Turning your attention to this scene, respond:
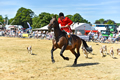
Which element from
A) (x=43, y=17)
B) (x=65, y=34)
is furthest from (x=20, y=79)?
(x=43, y=17)

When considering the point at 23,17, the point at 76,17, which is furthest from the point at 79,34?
the point at 23,17

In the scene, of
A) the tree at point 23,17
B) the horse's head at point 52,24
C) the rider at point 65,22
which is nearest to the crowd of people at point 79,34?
the rider at point 65,22

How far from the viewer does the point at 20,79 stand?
598 centimetres

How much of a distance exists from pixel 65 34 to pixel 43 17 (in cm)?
5721

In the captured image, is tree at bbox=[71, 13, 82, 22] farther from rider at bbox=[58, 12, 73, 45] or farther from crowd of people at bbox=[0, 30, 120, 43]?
rider at bbox=[58, 12, 73, 45]

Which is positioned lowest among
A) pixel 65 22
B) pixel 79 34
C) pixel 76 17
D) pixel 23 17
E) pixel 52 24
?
pixel 79 34

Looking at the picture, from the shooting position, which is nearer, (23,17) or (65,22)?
(65,22)

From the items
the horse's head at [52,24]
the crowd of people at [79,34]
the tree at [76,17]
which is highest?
the tree at [76,17]

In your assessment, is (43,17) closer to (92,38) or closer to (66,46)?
(92,38)

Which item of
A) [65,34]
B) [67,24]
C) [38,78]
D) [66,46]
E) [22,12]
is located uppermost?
[22,12]

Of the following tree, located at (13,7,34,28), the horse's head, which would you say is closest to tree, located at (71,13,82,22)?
tree, located at (13,7,34,28)

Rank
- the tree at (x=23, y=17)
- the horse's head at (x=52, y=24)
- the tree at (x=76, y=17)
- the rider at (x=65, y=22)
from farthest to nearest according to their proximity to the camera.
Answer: the tree at (x=23, y=17) → the tree at (x=76, y=17) → the rider at (x=65, y=22) → the horse's head at (x=52, y=24)

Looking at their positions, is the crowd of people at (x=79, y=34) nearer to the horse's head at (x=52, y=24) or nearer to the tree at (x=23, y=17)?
the horse's head at (x=52, y=24)

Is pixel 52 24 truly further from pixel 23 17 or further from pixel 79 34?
pixel 23 17
